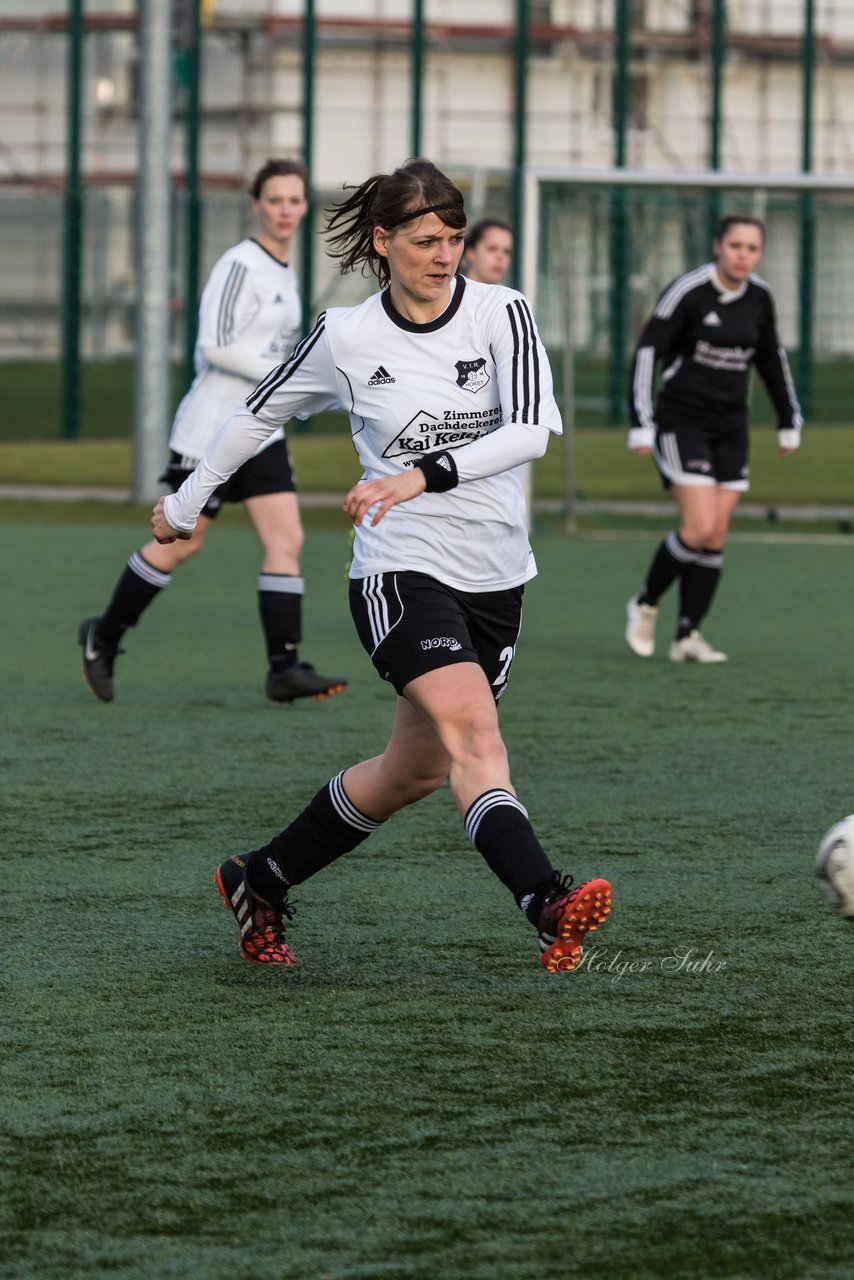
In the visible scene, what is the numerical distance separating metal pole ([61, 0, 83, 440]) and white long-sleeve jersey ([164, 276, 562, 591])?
67.3ft

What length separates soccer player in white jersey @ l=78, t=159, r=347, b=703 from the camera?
334 inches

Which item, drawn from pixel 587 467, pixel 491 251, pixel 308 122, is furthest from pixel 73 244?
pixel 491 251

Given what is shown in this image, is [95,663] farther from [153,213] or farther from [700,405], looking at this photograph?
[153,213]

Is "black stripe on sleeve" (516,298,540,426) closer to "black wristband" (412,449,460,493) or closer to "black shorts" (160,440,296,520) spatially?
"black wristband" (412,449,460,493)

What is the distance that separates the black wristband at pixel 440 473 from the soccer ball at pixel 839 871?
1045 mm

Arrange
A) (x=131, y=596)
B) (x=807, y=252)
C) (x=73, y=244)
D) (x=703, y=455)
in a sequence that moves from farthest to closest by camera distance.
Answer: (x=807, y=252) → (x=73, y=244) → (x=703, y=455) → (x=131, y=596)

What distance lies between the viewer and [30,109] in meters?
33.2

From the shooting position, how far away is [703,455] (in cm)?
984

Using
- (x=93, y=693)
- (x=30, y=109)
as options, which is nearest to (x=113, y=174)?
(x=30, y=109)

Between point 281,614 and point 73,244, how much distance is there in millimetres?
17045

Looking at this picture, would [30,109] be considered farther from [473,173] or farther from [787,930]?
[787,930]

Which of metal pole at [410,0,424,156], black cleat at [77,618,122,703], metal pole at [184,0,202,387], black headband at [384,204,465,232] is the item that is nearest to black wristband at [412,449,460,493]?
black headband at [384,204,465,232]

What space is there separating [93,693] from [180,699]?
0.34 m

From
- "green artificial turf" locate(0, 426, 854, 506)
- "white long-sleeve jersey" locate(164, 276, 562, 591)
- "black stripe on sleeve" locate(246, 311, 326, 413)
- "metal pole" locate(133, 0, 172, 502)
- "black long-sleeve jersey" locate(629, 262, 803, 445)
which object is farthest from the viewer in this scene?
"green artificial turf" locate(0, 426, 854, 506)
